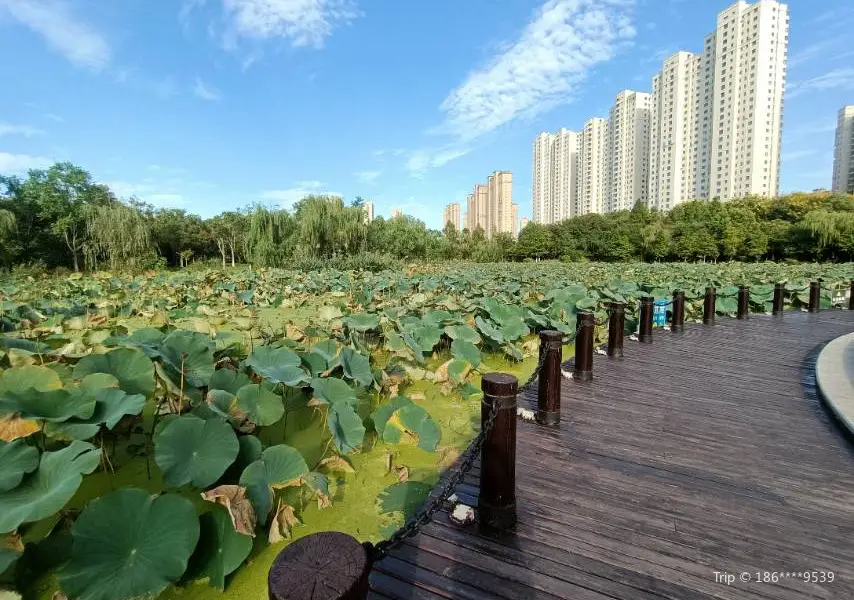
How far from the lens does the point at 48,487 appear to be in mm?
1565

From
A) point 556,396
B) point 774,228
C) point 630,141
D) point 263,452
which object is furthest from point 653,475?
point 630,141

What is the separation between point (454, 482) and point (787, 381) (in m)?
4.04

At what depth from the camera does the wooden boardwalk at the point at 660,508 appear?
5.23 feet

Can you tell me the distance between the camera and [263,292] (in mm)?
9109

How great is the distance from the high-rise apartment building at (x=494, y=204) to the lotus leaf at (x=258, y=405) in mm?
60278

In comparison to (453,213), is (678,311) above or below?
below

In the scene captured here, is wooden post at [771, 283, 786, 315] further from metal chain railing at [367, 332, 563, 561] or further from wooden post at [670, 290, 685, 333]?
metal chain railing at [367, 332, 563, 561]

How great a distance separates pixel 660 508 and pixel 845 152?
77.3 metres

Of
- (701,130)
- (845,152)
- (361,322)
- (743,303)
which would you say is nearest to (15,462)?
(361,322)

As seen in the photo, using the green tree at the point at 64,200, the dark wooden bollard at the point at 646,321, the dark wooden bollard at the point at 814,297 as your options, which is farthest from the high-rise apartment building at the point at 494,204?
the dark wooden bollard at the point at 646,321

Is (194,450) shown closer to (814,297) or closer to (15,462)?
(15,462)

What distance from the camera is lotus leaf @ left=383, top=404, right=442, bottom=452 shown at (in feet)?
8.50

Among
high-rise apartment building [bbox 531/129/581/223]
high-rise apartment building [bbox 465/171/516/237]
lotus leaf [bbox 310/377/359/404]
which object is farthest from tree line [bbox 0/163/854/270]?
high-rise apartment building [bbox 531/129/581/223]

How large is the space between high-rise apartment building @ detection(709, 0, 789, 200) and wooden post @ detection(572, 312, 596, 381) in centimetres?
5221
